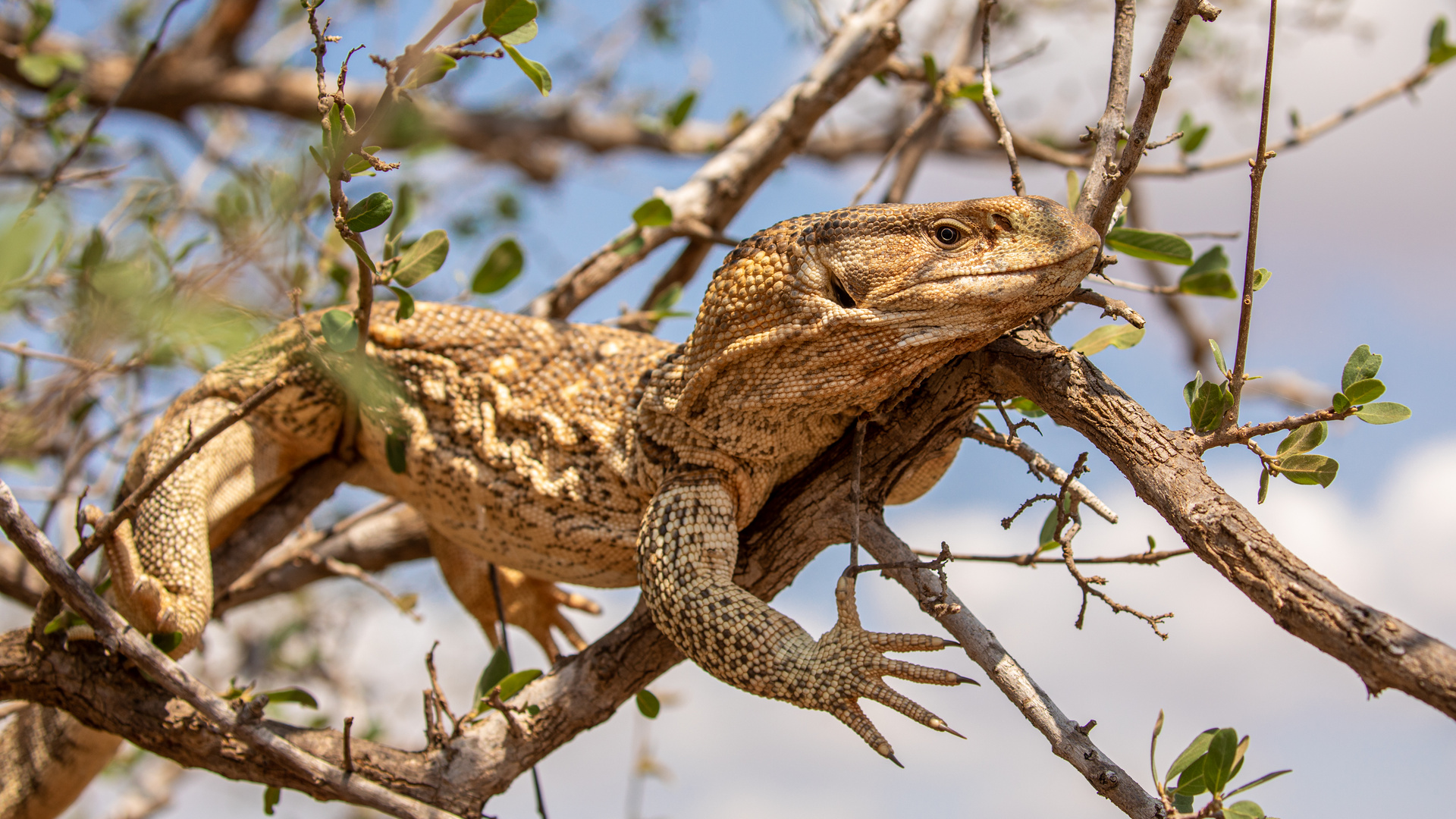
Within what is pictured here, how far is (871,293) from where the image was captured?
10.2 ft

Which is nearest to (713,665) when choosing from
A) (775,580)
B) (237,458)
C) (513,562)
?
(775,580)

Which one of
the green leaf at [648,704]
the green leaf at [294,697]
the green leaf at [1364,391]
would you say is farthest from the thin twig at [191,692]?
the green leaf at [1364,391]

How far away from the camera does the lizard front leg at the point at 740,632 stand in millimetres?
2947

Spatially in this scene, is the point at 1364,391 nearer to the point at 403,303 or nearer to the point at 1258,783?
the point at 1258,783

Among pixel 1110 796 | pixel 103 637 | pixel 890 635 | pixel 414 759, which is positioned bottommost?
pixel 1110 796

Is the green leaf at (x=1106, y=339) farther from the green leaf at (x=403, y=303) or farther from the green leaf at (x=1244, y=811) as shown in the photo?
the green leaf at (x=403, y=303)

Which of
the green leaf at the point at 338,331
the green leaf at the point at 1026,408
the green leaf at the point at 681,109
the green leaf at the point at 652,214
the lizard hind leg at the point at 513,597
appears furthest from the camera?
the green leaf at the point at 681,109

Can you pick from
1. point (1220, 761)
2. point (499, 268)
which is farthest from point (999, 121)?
point (499, 268)

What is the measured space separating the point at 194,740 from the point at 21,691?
2.37ft

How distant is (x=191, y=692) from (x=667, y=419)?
179 centimetres

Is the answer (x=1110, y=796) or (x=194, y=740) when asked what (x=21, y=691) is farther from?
(x=1110, y=796)

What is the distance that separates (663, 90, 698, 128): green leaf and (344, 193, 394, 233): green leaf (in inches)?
137

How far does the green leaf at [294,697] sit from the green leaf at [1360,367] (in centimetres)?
363

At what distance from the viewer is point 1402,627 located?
2.01 m
